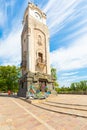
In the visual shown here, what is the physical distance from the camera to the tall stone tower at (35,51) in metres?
24.7

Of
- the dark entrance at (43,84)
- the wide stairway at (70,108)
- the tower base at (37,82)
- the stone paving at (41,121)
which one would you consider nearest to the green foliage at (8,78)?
the tower base at (37,82)

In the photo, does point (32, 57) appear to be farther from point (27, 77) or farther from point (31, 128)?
point (31, 128)

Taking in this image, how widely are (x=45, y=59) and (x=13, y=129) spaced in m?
23.0

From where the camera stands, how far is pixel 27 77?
77.3 feet

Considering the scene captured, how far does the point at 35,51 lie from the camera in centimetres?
2691

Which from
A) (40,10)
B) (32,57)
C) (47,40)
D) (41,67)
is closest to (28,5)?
(40,10)

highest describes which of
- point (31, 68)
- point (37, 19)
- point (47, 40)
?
point (37, 19)

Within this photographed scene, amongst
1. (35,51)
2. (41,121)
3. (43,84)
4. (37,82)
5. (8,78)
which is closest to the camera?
(41,121)

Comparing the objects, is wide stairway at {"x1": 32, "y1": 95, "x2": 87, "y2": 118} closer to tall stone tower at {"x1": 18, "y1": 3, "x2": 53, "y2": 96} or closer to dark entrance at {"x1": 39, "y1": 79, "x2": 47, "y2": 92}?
tall stone tower at {"x1": 18, "y1": 3, "x2": 53, "y2": 96}

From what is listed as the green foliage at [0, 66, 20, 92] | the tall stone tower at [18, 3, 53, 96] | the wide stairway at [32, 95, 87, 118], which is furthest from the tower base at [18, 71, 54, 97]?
the green foliage at [0, 66, 20, 92]

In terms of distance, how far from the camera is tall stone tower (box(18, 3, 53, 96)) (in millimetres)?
24667

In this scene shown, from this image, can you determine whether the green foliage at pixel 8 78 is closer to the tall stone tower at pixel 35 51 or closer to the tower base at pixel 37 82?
the tall stone tower at pixel 35 51

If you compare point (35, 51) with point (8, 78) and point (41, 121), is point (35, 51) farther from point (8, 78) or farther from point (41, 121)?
point (41, 121)

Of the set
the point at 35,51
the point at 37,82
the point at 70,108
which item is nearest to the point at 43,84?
the point at 37,82
